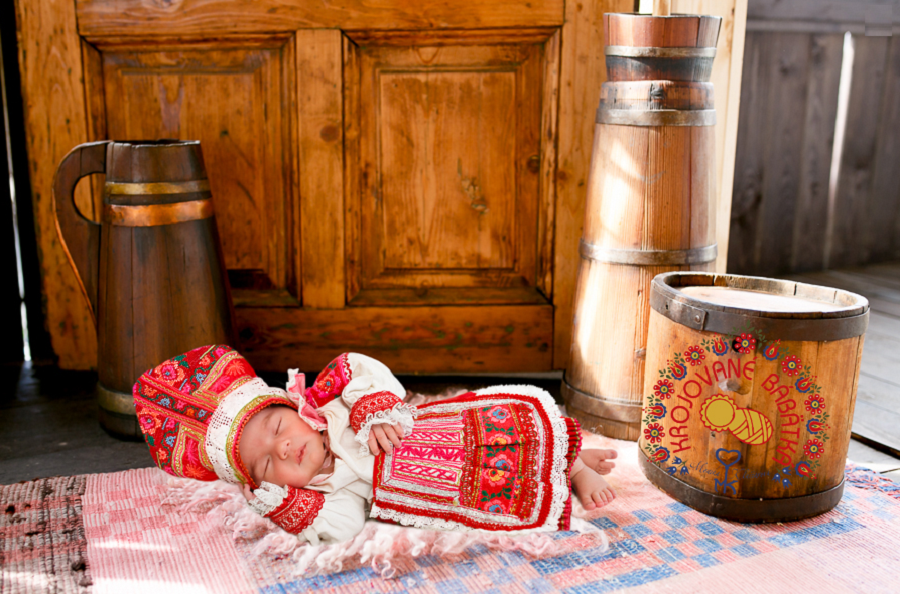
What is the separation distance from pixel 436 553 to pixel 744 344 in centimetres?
72

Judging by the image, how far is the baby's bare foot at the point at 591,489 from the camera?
1582 mm

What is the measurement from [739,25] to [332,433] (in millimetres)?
1583

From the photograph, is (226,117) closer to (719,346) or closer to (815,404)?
(719,346)

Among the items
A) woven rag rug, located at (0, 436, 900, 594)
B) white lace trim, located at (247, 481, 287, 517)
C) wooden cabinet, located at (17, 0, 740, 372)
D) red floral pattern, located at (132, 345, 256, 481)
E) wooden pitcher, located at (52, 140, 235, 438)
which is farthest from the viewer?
wooden cabinet, located at (17, 0, 740, 372)

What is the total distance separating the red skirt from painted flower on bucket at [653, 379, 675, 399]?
24cm

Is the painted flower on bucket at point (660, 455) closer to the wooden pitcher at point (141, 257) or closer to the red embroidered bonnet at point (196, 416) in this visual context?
the red embroidered bonnet at point (196, 416)

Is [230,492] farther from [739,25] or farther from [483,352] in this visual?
[739,25]

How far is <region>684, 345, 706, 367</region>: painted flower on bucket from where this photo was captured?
150 cm

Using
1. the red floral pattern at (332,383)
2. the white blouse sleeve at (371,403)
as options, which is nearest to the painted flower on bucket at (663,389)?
the white blouse sleeve at (371,403)

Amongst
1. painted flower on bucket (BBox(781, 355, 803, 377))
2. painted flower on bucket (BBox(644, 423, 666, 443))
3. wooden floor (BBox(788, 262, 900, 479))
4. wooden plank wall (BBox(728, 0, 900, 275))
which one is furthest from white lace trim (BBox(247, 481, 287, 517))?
wooden plank wall (BBox(728, 0, 900, 275))

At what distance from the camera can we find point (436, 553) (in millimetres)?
1419

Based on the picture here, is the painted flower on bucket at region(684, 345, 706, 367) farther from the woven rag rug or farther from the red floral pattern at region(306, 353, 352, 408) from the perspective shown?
the red floral pattern at region(306, 353, 352, 408)

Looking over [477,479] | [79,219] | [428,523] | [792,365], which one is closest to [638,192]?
[792,365]

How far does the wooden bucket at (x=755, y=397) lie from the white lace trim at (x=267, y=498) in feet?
2.64
